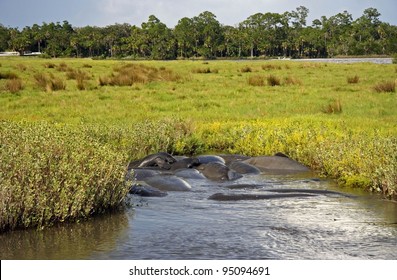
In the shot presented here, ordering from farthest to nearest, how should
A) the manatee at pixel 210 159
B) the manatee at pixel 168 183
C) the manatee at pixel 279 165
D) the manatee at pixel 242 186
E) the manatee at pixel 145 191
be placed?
the manatee at pixel 210 159, the manatee at pixel 279 165, the manatee at pixel 242 186, the manatee at pixel 168 183, the manatee at pixel 145 191

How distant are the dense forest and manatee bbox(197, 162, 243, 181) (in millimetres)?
76998

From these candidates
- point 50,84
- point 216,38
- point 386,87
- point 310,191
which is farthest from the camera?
point 216,38

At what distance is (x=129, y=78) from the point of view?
29.0 m

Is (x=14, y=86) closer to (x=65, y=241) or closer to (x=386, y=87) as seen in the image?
(x=386, y=87)

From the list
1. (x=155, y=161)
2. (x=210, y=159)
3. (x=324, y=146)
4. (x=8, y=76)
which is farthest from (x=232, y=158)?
(x=8, y=76)

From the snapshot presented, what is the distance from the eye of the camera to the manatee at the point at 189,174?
1267 cm

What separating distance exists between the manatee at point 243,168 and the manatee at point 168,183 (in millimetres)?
1811

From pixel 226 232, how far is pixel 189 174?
12.9ft

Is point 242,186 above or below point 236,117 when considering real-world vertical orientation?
below

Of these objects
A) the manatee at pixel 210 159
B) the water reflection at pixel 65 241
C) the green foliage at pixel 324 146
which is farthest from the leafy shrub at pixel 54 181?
the green foliage at pixel 324 146

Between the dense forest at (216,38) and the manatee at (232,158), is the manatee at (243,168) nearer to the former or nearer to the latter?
the manatee at (232,158)

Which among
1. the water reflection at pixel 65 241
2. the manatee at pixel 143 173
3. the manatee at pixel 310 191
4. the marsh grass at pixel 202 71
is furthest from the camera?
the marsh grass at pixel 202 71

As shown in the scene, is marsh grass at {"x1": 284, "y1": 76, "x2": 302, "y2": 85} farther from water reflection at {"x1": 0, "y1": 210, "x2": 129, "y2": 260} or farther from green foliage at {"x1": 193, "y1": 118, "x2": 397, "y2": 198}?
water reflection at {"x1": 0, "y1": 210, "x2": 129, "y2": 260}

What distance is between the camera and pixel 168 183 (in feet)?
38.8
